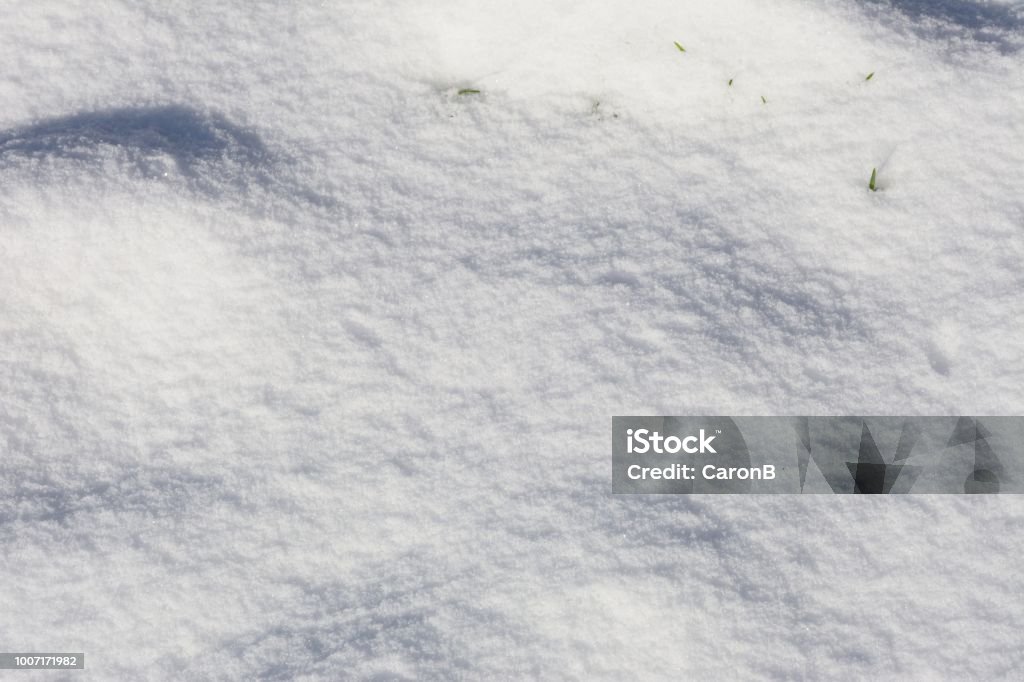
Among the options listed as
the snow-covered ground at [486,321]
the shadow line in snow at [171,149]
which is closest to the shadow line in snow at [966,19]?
the snow-covered ground at [486,321]

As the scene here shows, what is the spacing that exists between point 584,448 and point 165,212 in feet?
3.44

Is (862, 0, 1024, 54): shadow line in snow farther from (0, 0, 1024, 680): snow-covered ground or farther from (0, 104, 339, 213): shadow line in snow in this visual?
(0, 104, 339, 213): shadow line in snow

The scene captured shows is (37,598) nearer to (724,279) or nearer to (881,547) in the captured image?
(724,279)

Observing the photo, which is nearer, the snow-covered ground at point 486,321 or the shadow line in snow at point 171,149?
the snow-covered ground at point 486,321

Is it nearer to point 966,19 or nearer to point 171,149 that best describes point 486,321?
point 171,149

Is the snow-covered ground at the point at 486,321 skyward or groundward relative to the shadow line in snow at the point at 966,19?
groundward

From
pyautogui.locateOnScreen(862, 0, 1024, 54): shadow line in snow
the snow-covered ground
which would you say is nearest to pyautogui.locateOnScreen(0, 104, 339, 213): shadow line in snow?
the snow-covered ground

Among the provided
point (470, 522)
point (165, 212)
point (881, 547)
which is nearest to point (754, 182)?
point (881, 547)

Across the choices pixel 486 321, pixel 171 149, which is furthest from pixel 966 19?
pixel 171 149

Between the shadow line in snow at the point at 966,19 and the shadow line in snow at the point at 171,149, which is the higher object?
the shadow line in snow at the point at 966,19

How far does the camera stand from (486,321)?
1.77 m

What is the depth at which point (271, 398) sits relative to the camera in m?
1.74

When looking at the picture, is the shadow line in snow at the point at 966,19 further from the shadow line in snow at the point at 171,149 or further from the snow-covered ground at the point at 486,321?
the shadow line in snow at the point at 171,149

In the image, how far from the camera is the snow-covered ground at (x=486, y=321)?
1.65 m
